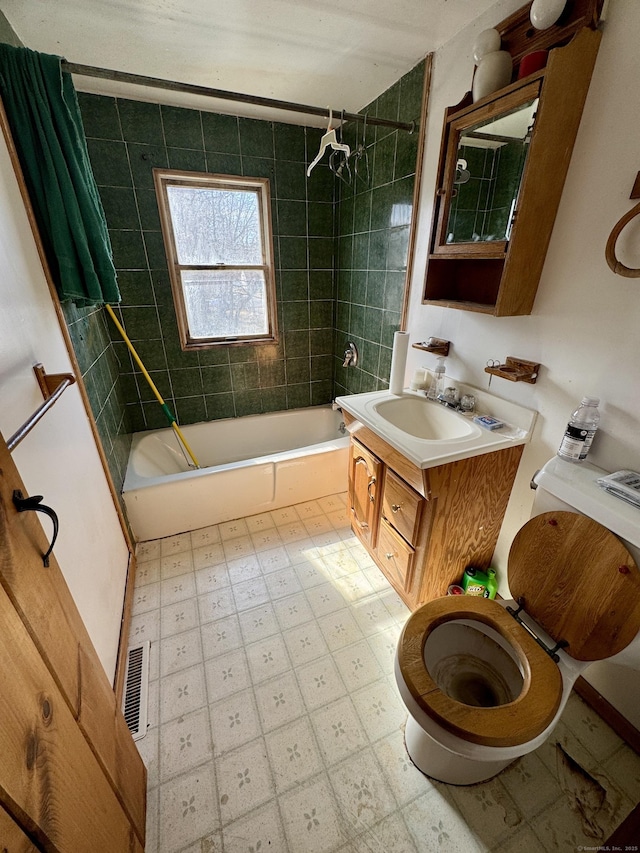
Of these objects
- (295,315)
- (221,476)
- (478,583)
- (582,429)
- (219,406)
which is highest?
(295,315)

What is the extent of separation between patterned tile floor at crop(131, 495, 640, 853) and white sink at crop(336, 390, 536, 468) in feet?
2.67

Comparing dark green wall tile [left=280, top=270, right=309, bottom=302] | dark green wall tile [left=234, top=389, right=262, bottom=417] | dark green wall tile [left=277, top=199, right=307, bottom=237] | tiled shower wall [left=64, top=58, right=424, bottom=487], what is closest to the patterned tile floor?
tiled shower wall [left=64, top=58, right=424, bottom=487]

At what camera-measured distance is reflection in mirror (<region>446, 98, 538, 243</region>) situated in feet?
3.56

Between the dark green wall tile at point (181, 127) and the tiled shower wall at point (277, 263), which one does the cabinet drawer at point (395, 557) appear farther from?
the dark green wall tile at point (181, 127)

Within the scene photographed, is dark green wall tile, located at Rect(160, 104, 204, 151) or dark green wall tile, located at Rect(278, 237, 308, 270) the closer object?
dark green wall tile, located at Rect(160, 104, 204, 151)

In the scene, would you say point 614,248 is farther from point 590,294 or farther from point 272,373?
point 272,373

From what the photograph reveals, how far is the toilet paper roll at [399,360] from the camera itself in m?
1.59

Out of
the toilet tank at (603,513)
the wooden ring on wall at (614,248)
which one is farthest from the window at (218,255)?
the toilet tank at (603,513)

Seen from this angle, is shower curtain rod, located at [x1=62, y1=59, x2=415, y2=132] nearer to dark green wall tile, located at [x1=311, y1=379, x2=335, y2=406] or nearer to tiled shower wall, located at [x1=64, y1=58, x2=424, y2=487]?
tiled shower wall, located at [x1=64, y1=58, x2=424, y2=487]

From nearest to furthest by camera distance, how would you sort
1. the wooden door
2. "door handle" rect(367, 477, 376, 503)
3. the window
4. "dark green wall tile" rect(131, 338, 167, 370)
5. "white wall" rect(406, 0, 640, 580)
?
the wooden door, "white wall" rect(406, 0, 640, 580), "door handle" rect(367, 477, 376, 503), the window, "dark green wall tile" rect(131, 338, 167, 370)

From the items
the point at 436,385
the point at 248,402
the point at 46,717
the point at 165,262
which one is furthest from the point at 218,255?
the point at 46,717

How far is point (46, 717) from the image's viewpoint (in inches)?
22.3

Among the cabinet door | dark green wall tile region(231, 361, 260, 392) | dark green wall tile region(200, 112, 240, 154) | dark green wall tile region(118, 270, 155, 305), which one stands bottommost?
the cabinet door

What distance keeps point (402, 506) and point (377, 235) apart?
1.54 metres
